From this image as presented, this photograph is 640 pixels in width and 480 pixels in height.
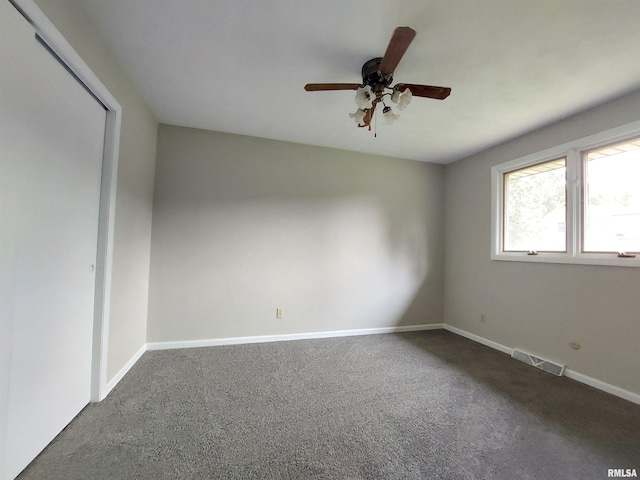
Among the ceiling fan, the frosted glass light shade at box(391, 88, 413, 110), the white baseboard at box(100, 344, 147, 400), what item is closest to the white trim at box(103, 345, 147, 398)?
the white baseboard at box(100, 344, 147, 400)

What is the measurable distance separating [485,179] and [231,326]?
373cm

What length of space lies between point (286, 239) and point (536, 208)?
2931 mm

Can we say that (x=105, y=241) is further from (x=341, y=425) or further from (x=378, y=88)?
(x=378, y=88)

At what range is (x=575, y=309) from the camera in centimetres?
236

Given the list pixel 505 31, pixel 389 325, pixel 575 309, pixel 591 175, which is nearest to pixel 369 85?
pixel 505 31

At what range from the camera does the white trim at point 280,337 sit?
2777mm

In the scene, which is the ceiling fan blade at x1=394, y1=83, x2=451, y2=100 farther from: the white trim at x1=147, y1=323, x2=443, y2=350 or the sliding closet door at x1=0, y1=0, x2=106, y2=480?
the white trim at x1=147, y1=323, x2=443, y2=350

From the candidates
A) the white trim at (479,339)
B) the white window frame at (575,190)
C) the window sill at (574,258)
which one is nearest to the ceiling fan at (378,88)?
the white window frame at (575,190)

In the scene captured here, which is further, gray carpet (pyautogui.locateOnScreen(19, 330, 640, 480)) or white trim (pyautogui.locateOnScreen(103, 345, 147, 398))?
white trim (pyautogui.locateOnScreen(103, 345, 147, 398))

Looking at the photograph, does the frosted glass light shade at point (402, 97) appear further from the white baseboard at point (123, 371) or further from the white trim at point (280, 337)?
the white baseboard at point (123, 371)

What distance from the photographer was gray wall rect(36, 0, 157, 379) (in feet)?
5.09

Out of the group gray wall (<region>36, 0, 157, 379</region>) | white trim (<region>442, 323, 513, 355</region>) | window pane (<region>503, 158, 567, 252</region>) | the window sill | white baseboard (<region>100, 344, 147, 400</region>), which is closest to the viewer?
gray wall (<region>36, 0, 157, 379</region>)

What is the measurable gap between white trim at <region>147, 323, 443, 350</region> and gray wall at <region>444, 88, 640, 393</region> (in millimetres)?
739

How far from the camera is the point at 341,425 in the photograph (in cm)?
162
